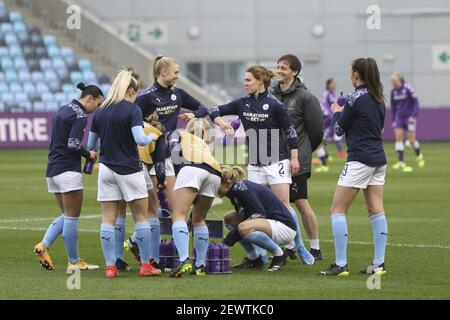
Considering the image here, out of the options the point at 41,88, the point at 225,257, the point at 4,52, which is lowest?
the point at 225,257

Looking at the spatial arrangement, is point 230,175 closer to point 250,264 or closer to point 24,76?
point 250,264

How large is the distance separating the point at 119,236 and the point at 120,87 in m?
1.89

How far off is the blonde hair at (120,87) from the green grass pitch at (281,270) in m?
1.79

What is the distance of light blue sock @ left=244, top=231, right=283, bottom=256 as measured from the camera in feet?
42.7

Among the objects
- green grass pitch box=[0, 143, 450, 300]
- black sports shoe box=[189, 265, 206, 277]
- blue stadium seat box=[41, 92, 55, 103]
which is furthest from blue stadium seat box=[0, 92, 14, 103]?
black sports shoe box=[189, 265, 206, 277]

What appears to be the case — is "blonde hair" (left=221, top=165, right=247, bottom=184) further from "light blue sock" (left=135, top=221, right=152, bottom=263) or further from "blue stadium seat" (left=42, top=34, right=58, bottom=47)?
"blue stadium seat" (left=42, top=34, right=58, bottom=47)

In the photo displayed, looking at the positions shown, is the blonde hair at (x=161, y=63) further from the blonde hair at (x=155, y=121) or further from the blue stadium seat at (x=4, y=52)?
the blue stadium seat at (x=4, y=52)

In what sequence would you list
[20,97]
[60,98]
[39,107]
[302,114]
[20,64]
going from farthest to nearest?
[20,64] < [60,98] < [20,97] < [39,107] < [302,114]

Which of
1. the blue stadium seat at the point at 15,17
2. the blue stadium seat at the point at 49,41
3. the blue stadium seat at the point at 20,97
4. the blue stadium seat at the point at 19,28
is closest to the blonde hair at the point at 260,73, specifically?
the blue stadium seat at the point at 20,97

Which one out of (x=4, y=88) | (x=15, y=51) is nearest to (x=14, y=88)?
(x=4, y=88)

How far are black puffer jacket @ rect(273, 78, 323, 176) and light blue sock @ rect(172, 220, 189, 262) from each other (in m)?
2.45

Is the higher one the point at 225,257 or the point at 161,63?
the point at 161,63

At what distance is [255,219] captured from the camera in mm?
13125
